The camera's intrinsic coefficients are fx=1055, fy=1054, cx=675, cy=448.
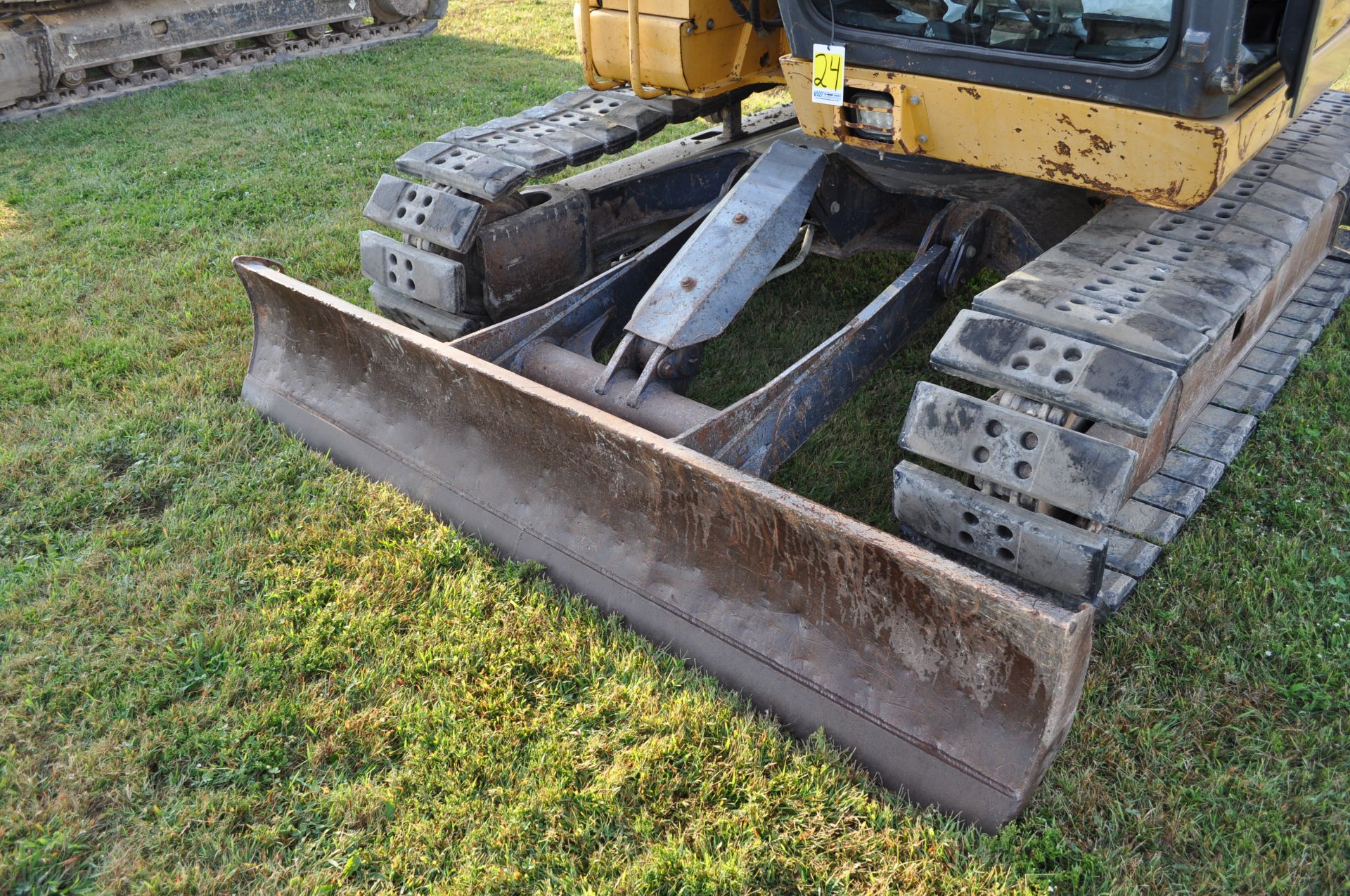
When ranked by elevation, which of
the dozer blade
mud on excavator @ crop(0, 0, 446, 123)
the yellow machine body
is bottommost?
the dozer blade

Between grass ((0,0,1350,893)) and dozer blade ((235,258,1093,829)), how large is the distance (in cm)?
11

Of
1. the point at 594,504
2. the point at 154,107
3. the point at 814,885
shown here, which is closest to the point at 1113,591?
the point at 814,885

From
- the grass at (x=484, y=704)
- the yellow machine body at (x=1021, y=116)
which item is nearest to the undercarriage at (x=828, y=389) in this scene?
the grass at (x=484, y=704)

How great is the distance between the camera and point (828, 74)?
3.45 meters

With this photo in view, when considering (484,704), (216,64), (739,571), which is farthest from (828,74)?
(216,64)

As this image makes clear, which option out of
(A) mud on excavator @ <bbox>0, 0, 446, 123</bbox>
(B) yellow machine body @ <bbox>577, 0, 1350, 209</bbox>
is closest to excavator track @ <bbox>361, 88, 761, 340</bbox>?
(B) yellow machine body @ <bbox>577, 0, 1350, 209</bbox>

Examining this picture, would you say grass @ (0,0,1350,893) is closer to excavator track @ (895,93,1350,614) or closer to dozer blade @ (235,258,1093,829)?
dozer blade @ (235,258,1093,829)

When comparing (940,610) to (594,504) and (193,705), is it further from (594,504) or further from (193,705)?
(193,705)

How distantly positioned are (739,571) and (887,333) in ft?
4.00

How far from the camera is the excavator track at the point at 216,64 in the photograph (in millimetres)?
8836

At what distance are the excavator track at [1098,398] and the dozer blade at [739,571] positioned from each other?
13.0 inches

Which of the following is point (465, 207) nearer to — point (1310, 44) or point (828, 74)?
point (828, 74)

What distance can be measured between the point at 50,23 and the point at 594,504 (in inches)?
318

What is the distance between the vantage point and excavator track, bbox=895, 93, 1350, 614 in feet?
8.75
